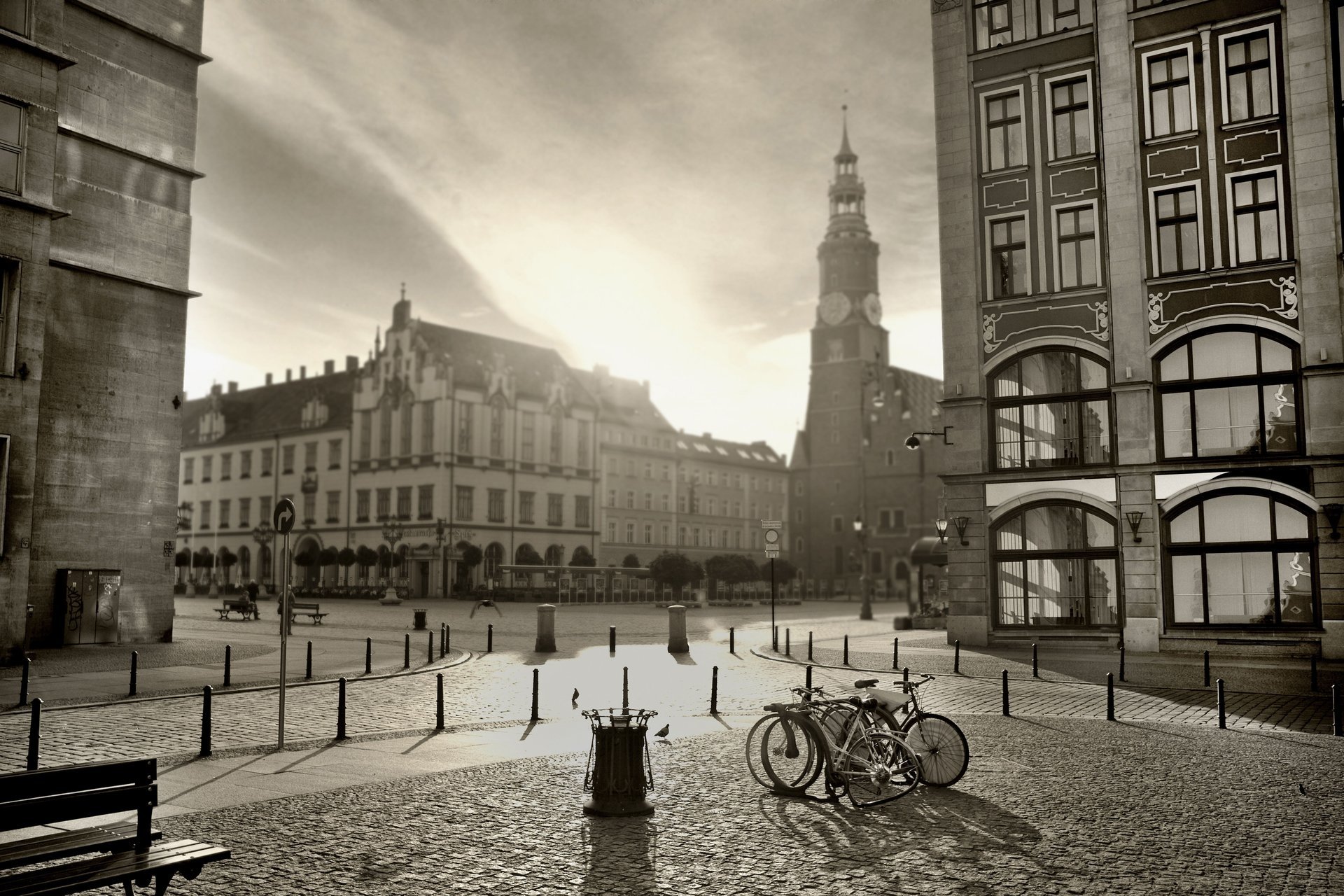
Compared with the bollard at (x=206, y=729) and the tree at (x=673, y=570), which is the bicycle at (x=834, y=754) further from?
the tree at (x=673, y=570)

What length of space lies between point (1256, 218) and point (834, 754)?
23.7 meters

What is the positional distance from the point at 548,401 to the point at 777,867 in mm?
74347

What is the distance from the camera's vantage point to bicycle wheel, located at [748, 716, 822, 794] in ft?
33.8

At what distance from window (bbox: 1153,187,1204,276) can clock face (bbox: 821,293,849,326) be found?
68.5 meters

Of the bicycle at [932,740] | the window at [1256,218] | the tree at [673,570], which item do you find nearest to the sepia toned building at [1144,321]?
the window at [1256,218]

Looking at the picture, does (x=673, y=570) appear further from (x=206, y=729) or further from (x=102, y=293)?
(x=206, y=729)

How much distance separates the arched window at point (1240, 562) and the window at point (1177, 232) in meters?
6.14

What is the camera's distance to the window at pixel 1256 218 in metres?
27.2

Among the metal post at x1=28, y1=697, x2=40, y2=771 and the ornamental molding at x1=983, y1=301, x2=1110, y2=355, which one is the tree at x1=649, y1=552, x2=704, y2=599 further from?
the metal post at x1=28, y1=697, x2=40, y2=771

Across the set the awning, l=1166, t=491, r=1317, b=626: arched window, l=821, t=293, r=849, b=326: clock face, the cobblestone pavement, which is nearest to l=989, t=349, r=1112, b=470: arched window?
l=1166, t=491, r=1317, b=626: arched window

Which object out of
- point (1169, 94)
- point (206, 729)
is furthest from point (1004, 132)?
point (206, 729)

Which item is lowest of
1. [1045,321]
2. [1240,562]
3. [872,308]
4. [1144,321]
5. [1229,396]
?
[1240,562]

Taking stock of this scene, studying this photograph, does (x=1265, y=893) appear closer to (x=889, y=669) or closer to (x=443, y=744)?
(x=443, y=744)

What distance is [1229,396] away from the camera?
27.5 meters
